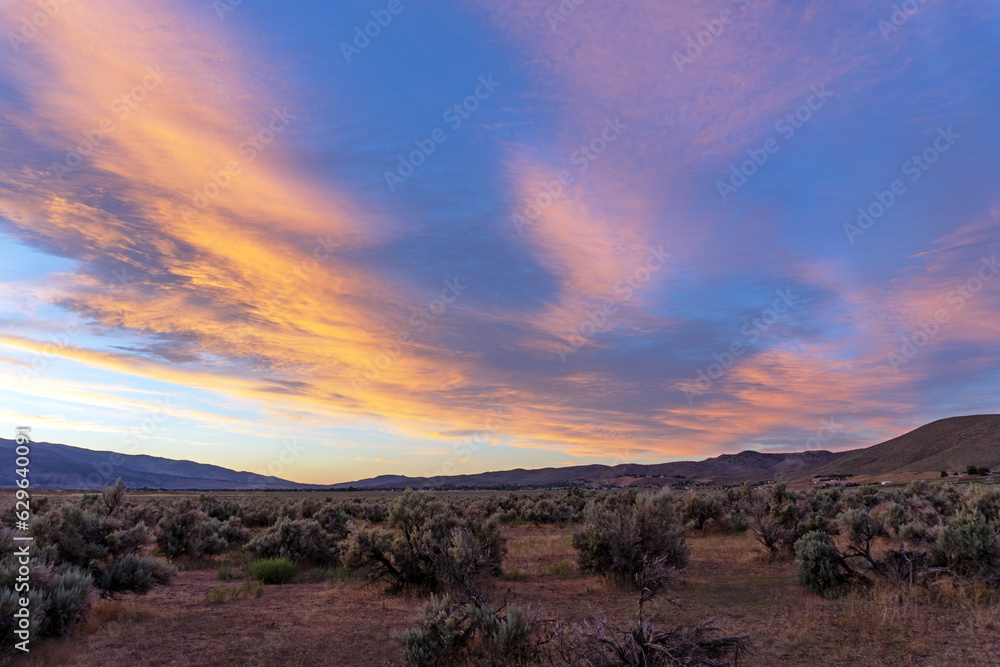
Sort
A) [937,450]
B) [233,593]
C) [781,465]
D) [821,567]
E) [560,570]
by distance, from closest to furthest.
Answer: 1. [821,567]
2. [233,593]
3. [560,570]
4. [937,450]
5. [781,465]

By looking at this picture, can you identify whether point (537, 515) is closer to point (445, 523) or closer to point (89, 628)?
point (445, 523)

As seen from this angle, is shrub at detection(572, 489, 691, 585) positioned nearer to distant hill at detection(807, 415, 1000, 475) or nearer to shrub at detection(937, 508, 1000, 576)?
shrub at detection(937, 508, 1000, 576)

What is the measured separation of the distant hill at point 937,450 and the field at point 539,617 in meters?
82.2

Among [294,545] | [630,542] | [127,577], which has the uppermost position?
[630,542]

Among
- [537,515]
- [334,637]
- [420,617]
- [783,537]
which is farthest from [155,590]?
[537,515]

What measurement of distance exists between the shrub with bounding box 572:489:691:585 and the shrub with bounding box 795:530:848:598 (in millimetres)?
2802

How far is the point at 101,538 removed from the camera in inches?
445

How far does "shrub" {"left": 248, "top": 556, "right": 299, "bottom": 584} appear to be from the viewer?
44.9 ft

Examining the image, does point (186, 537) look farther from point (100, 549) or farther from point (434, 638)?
point (434, 638)

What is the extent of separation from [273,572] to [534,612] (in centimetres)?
897

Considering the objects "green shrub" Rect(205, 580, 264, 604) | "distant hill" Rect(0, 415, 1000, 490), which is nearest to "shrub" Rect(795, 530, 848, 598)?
"green shrub" Rect(205, 580, 264, 604)

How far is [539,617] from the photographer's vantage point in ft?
26.6

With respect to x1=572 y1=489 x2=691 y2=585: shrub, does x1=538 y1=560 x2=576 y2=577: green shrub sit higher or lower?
lower

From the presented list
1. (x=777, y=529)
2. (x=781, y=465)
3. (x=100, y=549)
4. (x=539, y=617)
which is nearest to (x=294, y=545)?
(x=100, y=549)
